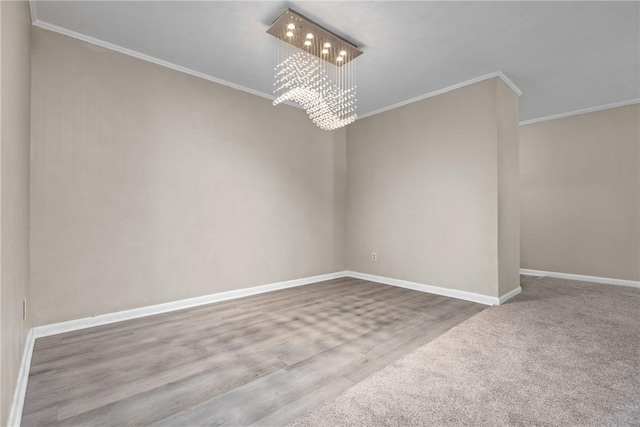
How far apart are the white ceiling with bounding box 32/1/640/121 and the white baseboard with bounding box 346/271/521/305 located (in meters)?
2.60

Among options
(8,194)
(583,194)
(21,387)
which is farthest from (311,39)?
(583,194)

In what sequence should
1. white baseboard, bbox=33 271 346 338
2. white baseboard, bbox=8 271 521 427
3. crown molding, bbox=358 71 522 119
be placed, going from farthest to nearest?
crown molding, bbox=358 71 522 119 → white baseboard, bbox=33 271 346 338 → white baseboard, bbox=8 271 521 427

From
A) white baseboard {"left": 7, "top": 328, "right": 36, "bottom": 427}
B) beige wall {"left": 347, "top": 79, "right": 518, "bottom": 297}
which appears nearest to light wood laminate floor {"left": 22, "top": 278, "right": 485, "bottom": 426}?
white baseboard {"left": 7, "top": 328, "right": 36, "bottom": 427}

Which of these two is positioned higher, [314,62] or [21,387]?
[314,62]

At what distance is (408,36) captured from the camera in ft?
9.58

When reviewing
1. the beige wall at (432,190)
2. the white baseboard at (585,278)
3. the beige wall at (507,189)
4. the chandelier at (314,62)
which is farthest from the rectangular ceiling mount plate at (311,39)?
the white baseboard at (585,278)

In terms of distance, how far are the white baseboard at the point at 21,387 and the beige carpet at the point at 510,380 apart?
136 centimetres

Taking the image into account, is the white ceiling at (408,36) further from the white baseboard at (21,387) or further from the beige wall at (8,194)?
the white baseboard at (21,387)

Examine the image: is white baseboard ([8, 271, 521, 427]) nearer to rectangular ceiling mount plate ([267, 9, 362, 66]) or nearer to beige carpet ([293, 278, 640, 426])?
beige carpet ([293, 278, 640, 426])

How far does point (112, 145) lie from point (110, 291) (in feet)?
4.59

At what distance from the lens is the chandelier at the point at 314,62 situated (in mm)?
2750

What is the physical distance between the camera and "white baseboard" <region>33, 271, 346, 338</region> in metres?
2.73

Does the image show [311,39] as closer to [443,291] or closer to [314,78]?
[314,78]

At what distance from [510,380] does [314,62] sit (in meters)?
3.15
